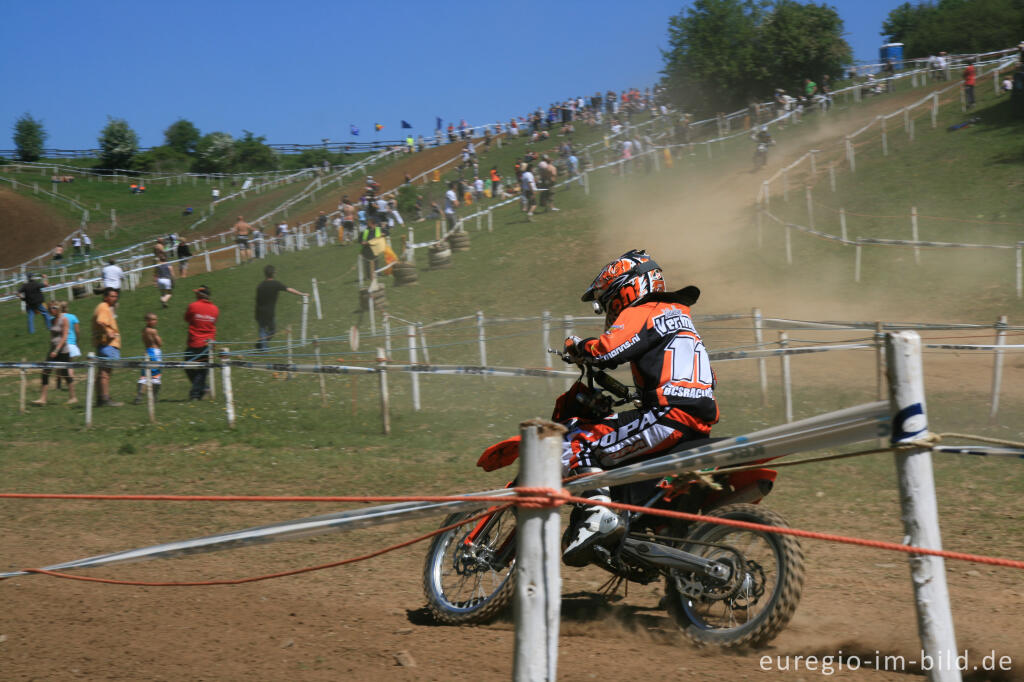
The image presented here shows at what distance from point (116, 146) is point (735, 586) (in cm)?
7122

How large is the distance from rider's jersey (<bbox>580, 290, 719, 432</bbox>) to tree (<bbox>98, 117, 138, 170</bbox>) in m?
69.2

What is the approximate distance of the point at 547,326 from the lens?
622 inches

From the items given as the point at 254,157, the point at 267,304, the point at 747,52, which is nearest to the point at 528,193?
the point at 267,304

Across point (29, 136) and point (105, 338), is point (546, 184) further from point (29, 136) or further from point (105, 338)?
point (29, 136)

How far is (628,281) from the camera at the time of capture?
563cm

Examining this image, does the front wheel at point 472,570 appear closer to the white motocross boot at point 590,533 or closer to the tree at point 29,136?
the white motocross boot at point 590,533

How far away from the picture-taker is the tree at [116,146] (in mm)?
66812

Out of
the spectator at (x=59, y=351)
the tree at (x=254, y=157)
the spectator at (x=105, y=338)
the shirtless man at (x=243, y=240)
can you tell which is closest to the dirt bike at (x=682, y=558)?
the spectator at (x=105, y=338)

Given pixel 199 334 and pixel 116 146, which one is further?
pixel 116 146

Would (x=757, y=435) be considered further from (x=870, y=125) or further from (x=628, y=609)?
(x=870, y=125)

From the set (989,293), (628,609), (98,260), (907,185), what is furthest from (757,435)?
(98,260)

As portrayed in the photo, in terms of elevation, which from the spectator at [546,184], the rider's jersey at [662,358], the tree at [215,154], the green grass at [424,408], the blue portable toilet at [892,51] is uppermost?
the blue portable toilet at [892,51]

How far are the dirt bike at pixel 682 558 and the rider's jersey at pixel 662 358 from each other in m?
0.27

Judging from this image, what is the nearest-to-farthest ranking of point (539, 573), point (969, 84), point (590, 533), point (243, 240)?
point (539, 573) → point (590, 533) → point (969, 84) → point (243, 240)
